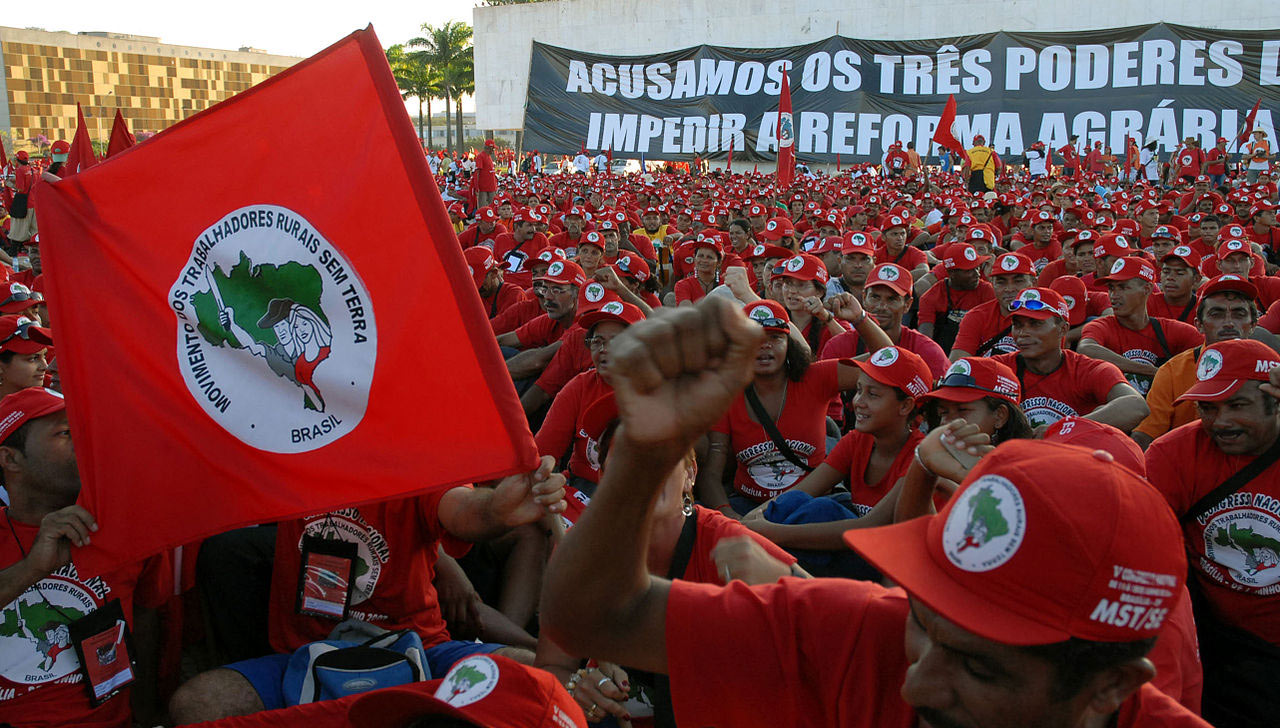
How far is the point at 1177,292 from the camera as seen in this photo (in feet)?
25.4

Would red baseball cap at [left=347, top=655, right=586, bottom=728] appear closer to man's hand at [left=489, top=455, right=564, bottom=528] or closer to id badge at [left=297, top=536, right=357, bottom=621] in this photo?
man's hand at [left=489, top=455, right=564, bottom=528]

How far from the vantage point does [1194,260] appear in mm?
8008

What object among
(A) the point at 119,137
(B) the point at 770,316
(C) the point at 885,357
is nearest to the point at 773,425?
(B) the point at 770,316

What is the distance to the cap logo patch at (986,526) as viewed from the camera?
131cm

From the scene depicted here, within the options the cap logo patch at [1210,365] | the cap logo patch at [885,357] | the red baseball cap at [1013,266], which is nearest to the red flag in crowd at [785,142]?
the red baseball cap at [1013,266]

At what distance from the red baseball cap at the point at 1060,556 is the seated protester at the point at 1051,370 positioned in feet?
13.4

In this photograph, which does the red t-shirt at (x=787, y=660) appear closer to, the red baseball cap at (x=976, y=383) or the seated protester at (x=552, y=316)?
the red baseball cap at (x=976, y=383)

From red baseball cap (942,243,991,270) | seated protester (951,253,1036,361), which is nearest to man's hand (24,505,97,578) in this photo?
seated protester (951,253,1036,361)

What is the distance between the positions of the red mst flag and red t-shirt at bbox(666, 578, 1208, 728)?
1161 mm

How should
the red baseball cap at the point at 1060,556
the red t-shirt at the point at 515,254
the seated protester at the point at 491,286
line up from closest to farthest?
the red baseball cap at the point at 1060,556, the seated protester at the point at 491,286, the red t-shirt at the point at 515,254

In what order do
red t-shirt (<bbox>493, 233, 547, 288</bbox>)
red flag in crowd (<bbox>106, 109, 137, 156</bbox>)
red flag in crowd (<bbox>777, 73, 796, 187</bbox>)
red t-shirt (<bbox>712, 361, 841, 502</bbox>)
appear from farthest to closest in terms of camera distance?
red flag in crowd (<bbox>777, 73, 796, 187</bbox>) < red t-shirt (<bbox>493, 233, 547, 288</bbox>) < red flag in crowd (<bbox>106, 109, 137, 156</bbox>) < red t-shirt (<bbox>712, 361, 841, 502</bbox>)

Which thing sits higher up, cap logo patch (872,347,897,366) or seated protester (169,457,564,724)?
cap logo patch (872,347,897,366)

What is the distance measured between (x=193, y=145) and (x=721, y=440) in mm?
2929

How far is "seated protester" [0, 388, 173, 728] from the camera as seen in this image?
9.68ft
